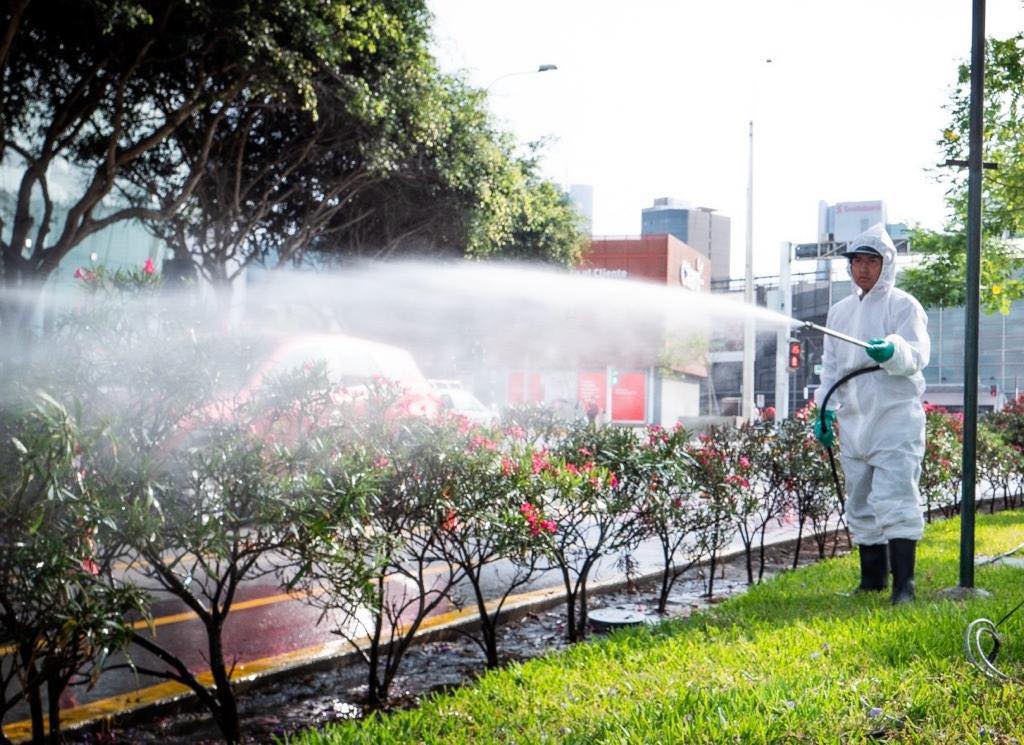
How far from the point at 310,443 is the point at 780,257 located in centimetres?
3463

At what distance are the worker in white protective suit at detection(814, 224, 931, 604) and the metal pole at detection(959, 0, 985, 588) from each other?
24 centimetres

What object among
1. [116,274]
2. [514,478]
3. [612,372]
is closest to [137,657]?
[514,478]

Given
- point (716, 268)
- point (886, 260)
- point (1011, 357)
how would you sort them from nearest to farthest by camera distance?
point (886, 260)
point (1011, 357)
point (716, 268)

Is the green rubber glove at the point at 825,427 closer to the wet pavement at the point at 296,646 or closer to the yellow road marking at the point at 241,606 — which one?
the wet pavement at the point at 296,646

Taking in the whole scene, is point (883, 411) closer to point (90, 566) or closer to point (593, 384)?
point (90, 566)

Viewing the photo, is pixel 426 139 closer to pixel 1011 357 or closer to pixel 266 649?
pixel 266 649

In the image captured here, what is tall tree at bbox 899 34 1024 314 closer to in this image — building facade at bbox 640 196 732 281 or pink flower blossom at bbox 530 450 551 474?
pink flower blossom at bbox 530 450 551 474

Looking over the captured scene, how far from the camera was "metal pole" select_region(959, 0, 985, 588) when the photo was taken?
5895 millimetres

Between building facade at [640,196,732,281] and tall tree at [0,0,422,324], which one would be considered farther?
building facade at [640,196,732,281]

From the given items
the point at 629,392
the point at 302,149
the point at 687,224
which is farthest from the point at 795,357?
the point at 687,224

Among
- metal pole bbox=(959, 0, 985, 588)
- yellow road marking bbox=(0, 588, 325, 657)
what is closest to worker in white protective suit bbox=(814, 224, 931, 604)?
metal pole bbox=(959, 0, 985, 588)

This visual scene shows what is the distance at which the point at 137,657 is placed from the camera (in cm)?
555

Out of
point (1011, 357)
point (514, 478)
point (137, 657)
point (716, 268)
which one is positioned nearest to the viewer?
point (514, 478)

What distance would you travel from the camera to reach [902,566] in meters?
5.77
